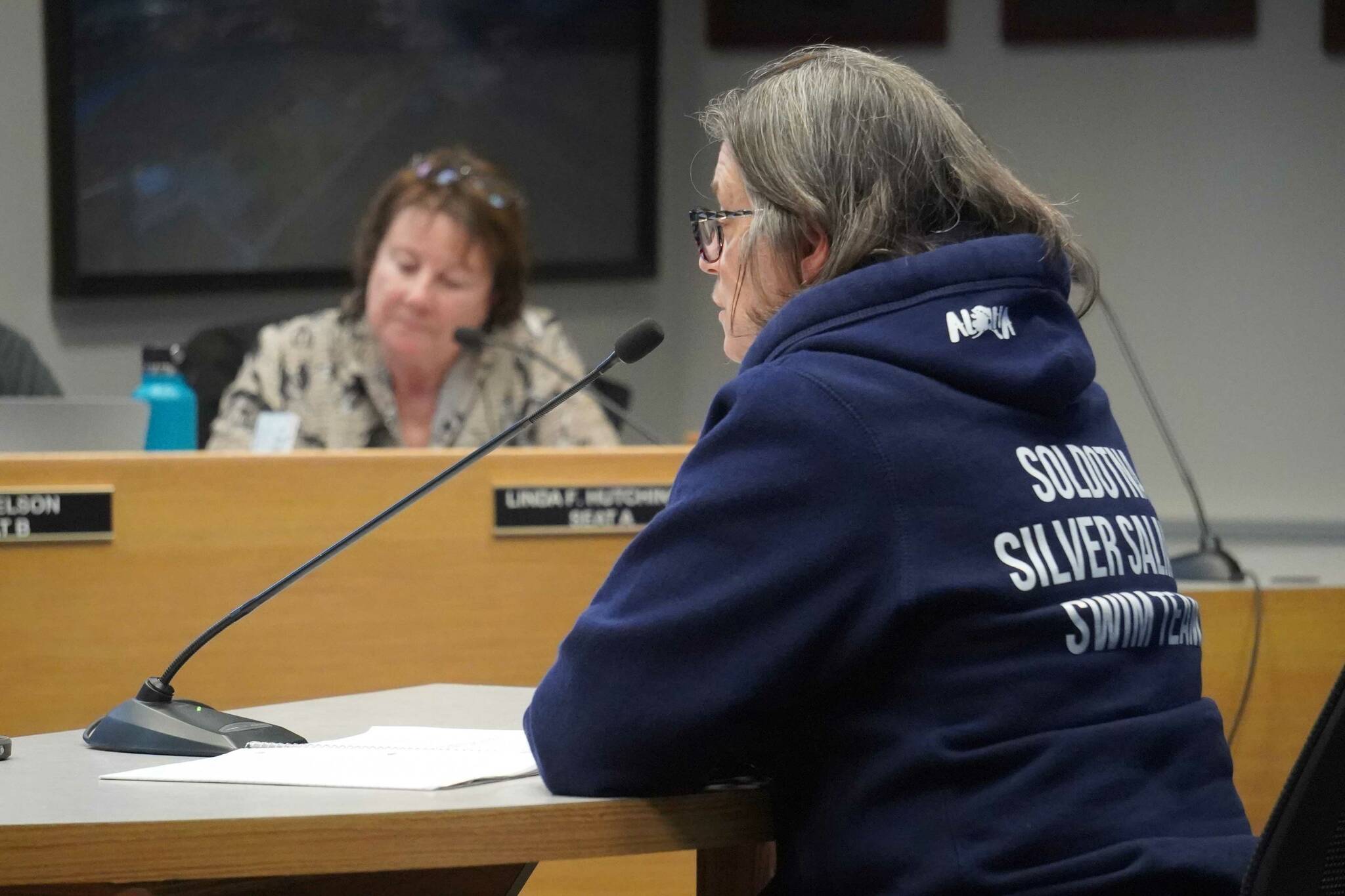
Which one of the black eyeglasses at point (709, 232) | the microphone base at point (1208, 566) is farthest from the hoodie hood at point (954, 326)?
the microphone base at point (1208, 566)

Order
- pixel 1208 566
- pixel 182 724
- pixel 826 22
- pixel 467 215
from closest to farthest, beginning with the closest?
pixel 182 724, pixel 1208 566, pixel 467 215, pixel 826 22

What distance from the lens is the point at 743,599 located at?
3.26ft

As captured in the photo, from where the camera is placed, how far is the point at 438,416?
3006 millimetres

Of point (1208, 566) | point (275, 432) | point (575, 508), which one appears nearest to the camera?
point (575, 508)

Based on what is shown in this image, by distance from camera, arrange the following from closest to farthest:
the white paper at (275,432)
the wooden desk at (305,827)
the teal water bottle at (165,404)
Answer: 1. the wooden desk at (305,827)
2. the teal water bottle at (165,404)
3. the white paper at (275,432)

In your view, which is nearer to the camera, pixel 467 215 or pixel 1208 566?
pixel 1208 566

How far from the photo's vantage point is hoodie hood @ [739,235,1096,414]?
1.06 meters

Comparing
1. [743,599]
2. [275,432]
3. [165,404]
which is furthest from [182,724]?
[275,432]

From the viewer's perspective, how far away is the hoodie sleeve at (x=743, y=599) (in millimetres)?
997

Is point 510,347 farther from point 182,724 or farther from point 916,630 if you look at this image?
point 916,630

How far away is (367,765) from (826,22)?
3.15 metres

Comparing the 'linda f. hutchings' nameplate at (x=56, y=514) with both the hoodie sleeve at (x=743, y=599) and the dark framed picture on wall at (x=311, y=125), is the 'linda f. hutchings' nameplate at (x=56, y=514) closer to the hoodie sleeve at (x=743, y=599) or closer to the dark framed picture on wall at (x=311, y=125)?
the hoodie sleeve at (x=743, y=599)

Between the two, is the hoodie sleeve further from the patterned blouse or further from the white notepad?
the patterned blouse

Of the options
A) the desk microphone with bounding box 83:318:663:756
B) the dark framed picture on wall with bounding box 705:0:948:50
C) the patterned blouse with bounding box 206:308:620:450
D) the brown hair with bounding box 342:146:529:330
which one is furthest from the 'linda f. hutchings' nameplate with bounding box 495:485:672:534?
the dark framed picture on wall with bounding box 705:0:948:50
